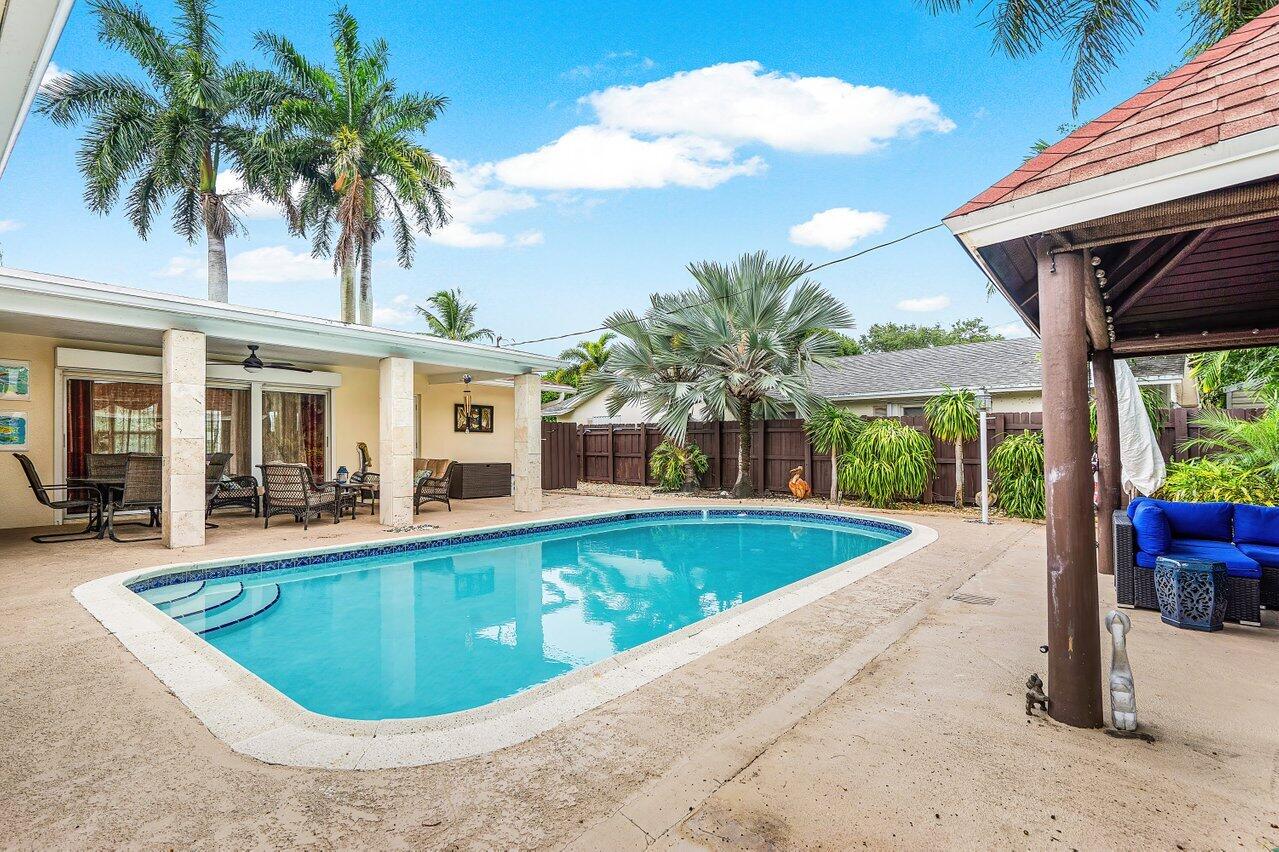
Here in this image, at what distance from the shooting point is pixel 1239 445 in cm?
772

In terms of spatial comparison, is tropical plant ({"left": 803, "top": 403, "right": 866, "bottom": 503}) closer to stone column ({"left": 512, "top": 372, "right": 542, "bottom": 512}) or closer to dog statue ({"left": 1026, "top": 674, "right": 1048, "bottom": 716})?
stone column ({"left": 512, "top": 372, "right": 542, "bottom": 512})

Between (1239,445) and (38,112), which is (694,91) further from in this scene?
(38,112)

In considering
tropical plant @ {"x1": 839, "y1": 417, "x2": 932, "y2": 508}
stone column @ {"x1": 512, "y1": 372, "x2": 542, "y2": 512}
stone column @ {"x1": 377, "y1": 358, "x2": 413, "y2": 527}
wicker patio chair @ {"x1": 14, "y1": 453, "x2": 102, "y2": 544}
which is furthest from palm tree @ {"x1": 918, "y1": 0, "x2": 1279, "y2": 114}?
wicker patio chair @ {"x1": 14, "y1": 453, "x2": 102, "y2": 544}

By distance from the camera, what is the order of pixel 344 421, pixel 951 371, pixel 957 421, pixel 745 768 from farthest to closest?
pixel 951 371 < pixel 344 421 < pixel 957 421 < pixel 745 768

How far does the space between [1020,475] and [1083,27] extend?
277 inches

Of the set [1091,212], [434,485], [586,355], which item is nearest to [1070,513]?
[1091,212]

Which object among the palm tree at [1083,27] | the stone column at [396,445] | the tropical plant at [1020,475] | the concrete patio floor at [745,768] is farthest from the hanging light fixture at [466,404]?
the palm tree at [1083,27]

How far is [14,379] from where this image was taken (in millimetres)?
8430

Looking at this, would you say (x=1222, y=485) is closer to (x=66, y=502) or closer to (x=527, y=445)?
(x=527, y=445)

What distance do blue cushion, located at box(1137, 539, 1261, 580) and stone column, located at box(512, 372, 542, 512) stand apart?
28.9 feet

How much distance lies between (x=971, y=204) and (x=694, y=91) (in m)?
14.1

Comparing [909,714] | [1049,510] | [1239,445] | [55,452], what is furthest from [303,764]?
[1239,445]

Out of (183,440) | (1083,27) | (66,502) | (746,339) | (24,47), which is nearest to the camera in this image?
(24,47)

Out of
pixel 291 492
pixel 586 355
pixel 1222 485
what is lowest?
pixel 291 492
